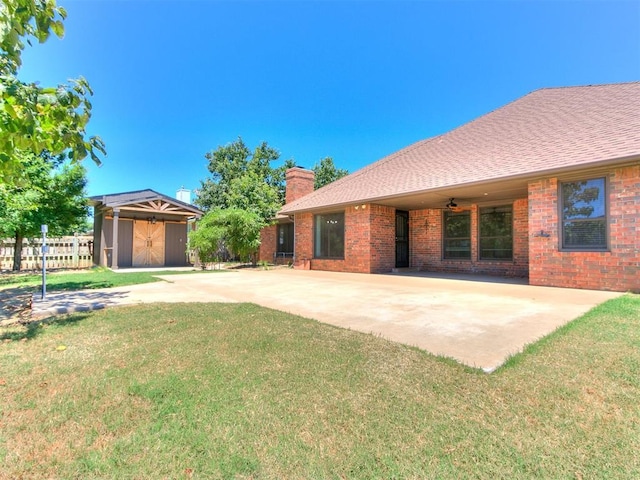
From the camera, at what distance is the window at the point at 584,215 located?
7.00m

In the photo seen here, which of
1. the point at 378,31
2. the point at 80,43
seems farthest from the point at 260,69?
the point at 80,43

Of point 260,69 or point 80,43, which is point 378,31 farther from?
point 80,43

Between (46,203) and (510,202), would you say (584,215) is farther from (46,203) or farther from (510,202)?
(46,203)

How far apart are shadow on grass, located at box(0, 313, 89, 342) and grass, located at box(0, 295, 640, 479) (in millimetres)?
226

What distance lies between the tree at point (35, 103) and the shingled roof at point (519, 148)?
8.30 meters

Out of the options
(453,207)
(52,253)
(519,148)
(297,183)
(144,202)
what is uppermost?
(297,183)

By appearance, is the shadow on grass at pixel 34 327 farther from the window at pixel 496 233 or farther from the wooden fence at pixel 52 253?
the wooden fence at pixel 52 253

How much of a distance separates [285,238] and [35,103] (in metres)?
15.5

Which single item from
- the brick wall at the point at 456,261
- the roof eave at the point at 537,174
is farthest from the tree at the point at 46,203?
the brick wall at the point at 456,261

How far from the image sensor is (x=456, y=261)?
39.3 feet

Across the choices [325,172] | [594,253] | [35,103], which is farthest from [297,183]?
[35,103]

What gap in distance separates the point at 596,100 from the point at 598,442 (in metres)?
11.4

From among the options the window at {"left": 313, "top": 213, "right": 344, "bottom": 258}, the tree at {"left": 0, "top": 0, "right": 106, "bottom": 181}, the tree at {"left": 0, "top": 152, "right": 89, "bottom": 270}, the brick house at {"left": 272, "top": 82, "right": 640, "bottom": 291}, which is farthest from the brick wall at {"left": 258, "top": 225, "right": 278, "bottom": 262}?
the tree at {"left": 0, "top": 0, "right": 106, "bottom": 181}

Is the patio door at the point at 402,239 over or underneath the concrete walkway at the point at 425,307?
over
